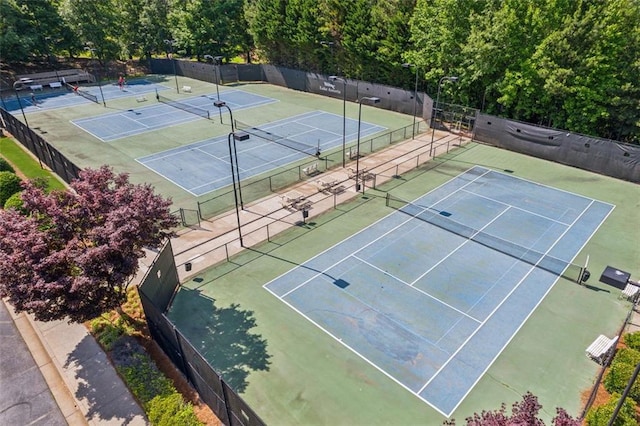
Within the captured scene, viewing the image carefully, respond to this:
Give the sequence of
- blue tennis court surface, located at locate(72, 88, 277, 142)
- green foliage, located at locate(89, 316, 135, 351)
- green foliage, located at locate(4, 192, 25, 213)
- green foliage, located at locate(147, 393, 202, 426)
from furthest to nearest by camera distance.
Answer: blue tennis court surface, located at locate(72, 88, 277, 142) → green foliage, located at locate(4, 192, 25, 213) → green foliage, located at locate(89, 316, 135, 351) → green foliage, located at locate(147, 393, 202, 426)

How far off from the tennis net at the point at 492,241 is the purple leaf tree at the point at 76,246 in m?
13.7

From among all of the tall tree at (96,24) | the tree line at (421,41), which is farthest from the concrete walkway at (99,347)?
the tall tree at (96,24)

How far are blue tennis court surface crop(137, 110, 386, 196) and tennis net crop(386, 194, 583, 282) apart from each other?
33.1 feet

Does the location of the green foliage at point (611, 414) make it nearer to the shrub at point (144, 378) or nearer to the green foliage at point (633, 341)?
the green foliage at point (633, 341)

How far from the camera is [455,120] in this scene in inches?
1406

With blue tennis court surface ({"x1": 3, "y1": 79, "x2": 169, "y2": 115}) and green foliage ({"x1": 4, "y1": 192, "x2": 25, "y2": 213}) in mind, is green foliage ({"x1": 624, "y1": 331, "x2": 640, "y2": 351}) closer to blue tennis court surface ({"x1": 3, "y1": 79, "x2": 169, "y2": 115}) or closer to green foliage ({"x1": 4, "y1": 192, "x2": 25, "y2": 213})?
green foliage ({"x1": 4, "y1": 192, "x2": 25, "y2": 213})

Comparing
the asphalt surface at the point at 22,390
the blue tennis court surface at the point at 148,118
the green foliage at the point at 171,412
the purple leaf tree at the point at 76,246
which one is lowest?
the asphalt surface at the point at 22,390

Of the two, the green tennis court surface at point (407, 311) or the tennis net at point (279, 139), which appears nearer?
the green tennis court surface at point (407, 311)

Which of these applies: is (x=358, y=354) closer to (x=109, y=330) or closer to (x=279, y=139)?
(x=109, y=330)

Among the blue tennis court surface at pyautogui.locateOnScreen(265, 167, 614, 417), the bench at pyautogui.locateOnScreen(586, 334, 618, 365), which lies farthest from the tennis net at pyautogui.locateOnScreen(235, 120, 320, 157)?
the bench at pyautogui.locateOnScreen(586, 334, 618, 365)

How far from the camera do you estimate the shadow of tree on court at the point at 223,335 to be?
530 inches

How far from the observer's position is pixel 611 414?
34.9ft

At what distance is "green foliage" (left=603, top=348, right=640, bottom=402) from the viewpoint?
12023mm

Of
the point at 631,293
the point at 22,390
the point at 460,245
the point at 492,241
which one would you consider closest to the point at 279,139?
the point at 460,245
